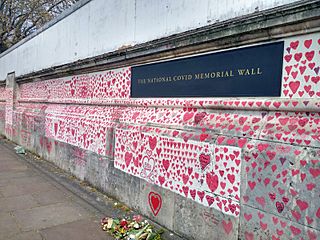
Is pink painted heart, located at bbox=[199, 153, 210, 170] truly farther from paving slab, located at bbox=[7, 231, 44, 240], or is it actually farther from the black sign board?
paving slab, located at bbox=[7, 231, 44, 240]

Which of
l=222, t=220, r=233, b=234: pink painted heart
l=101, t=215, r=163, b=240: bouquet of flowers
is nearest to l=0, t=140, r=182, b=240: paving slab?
l=101, t=215, r=163, b=240: bouquet of flowers

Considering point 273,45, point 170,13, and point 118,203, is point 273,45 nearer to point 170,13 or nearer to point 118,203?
point 170,13

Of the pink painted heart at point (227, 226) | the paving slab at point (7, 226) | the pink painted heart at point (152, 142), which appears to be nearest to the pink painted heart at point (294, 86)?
the pink painted heart at point (227, 226)

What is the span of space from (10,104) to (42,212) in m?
8.93

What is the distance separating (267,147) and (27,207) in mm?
3893


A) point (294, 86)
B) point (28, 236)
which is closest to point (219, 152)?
point (294, 86)

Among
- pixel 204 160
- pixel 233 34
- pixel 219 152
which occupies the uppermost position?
pixel 233 34

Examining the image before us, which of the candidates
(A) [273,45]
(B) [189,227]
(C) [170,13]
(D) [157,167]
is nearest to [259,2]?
(A) [273,45]

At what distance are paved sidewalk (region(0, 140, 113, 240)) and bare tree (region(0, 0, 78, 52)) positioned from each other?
15.8m

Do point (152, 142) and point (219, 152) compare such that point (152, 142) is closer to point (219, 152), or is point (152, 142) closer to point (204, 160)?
Result: point (204, 160)

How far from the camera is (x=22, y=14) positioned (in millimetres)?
19000

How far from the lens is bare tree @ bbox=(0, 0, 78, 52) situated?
18.5m

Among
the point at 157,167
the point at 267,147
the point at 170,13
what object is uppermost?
the point at 170,13

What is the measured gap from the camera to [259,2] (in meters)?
2.81
